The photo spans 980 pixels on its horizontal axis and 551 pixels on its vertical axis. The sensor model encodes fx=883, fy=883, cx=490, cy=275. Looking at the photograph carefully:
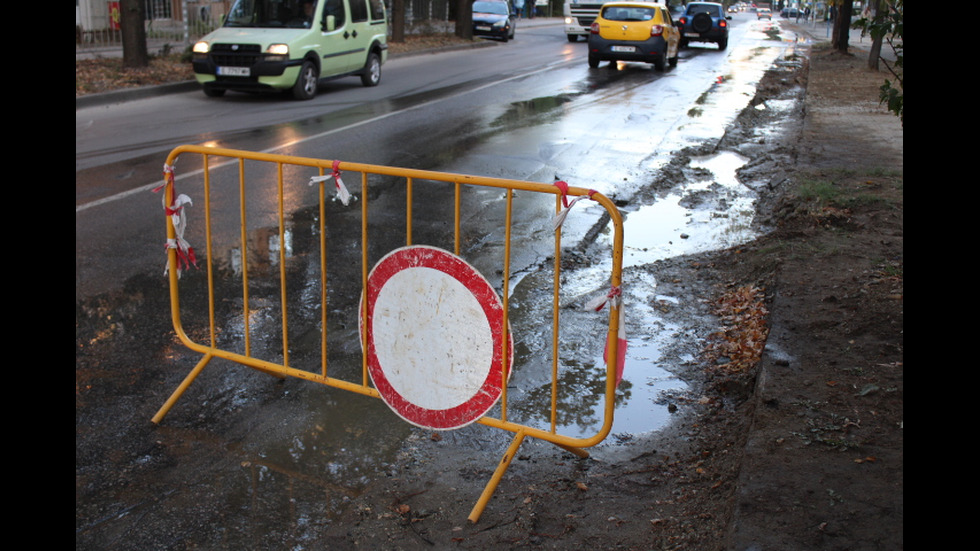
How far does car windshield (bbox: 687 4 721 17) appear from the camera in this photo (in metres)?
35.5

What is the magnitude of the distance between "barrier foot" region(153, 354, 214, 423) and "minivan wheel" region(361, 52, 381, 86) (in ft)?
48.1

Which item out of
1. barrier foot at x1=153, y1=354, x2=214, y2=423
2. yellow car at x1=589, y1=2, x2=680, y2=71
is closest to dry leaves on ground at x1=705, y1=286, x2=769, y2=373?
barrier foot at x1=153, y1=354, x2=214, y2=423

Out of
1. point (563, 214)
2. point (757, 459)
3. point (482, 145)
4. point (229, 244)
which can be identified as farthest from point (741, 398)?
point (482, 145)

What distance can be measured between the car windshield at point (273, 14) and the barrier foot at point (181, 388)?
12.8m

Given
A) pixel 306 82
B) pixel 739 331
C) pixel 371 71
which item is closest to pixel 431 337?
pixel 739 331

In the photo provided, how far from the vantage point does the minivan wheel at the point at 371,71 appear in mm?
18436

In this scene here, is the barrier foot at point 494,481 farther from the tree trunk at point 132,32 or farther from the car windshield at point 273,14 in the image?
the tree trunk at point 132,32

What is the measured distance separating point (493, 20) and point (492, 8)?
3.99 ft

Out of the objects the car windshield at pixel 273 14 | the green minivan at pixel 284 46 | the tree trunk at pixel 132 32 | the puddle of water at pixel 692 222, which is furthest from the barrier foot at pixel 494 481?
the tree trunk at pixel 132 32

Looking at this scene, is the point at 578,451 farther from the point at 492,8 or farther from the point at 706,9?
the point at 492,8
